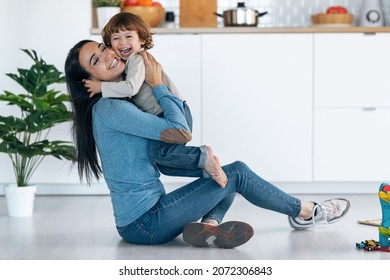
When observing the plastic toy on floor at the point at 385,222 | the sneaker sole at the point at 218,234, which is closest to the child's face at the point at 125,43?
the sneaker sole at the point at 218,234

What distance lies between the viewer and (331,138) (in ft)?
16.8

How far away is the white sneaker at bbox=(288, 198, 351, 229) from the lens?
3.71m

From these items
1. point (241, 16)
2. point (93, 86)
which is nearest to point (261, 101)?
point (241, 16)

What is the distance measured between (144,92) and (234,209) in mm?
1368

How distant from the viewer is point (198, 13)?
209 inches

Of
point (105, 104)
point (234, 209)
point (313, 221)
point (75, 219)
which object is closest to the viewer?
point (105, 104)

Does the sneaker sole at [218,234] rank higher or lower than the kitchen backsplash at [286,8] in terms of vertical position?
lower

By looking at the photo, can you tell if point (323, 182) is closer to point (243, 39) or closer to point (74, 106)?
point (243, 39)

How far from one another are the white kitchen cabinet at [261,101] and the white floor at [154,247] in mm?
563

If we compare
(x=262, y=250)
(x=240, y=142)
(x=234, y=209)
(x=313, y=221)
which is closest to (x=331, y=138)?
(x=240, y=142)

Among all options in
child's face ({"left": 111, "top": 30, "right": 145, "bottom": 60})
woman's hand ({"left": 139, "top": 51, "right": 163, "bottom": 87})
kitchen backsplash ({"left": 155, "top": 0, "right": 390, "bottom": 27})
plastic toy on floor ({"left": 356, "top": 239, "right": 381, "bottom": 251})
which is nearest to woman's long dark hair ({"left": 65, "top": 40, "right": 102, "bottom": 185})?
child's face ({"left": 111, "top": 30, "right": 145, "bottom": 60})

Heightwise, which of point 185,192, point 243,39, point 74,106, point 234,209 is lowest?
point 234,209

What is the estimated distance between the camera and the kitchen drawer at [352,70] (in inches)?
200

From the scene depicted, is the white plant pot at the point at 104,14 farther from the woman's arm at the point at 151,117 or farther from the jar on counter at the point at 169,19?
the woman's arm at the point at 151,117
